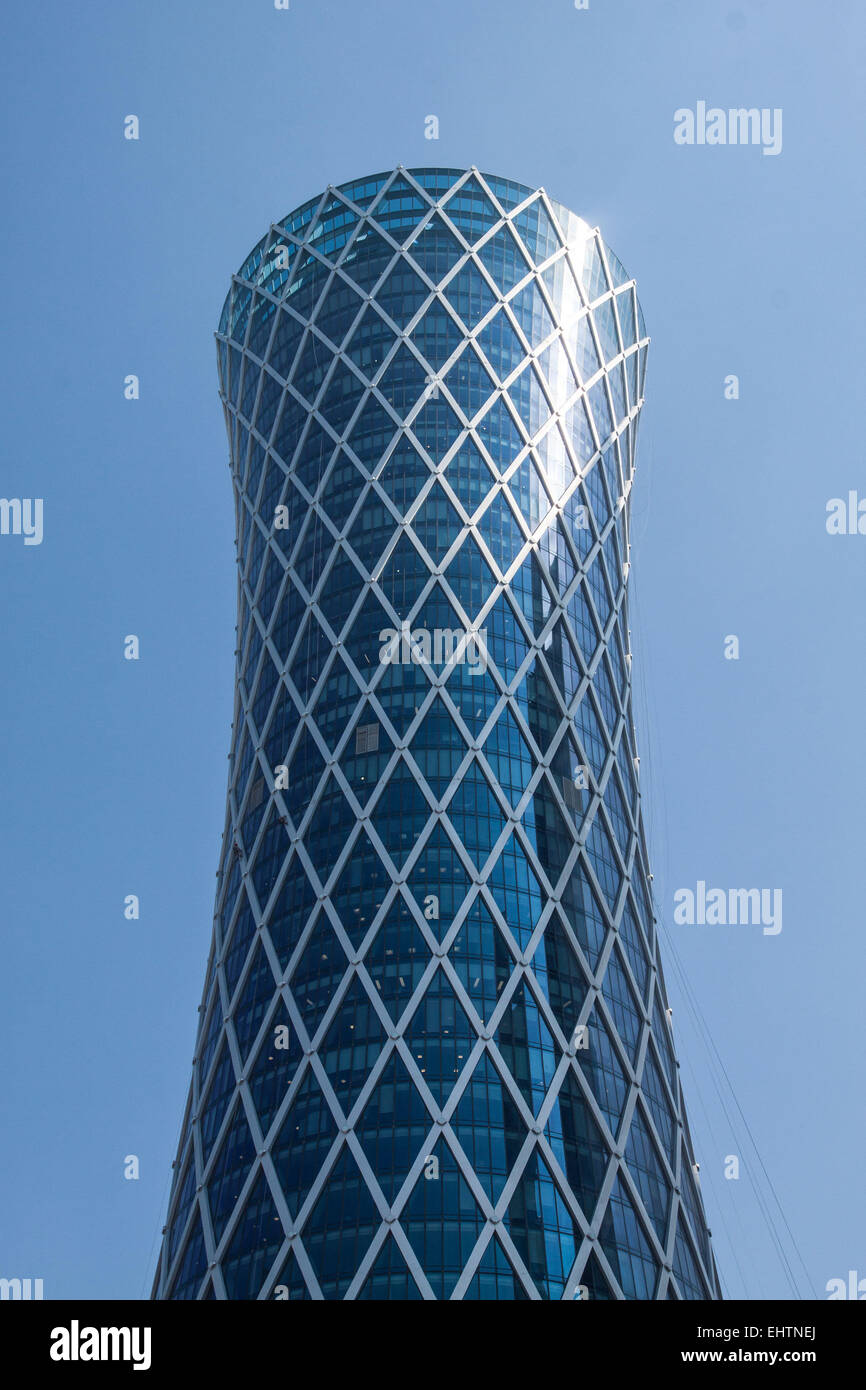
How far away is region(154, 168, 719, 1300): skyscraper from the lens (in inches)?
3083

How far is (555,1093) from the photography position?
8138 cm

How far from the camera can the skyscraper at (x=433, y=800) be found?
78.3 meters

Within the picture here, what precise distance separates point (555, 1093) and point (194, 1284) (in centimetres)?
2167
